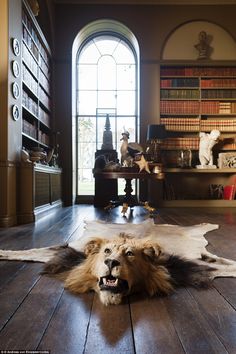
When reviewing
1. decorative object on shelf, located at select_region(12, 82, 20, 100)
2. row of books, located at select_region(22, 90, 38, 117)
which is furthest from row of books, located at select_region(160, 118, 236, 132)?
decorative object on shelf, located at select_region(12, 82, 20, 100)

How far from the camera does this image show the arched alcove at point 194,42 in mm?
6301

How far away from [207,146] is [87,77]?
116 inches

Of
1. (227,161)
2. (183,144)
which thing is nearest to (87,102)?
(183,144)

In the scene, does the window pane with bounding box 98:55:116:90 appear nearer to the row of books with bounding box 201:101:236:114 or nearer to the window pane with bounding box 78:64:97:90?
the window pane with bounding box 78:64:97:90

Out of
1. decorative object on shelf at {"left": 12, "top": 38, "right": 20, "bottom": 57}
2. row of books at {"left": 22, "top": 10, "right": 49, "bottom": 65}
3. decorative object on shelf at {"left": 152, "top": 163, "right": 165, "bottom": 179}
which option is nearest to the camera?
decorative object on shelf at {"left": 12, "top": 38, "right": 20, "bottom": 57}

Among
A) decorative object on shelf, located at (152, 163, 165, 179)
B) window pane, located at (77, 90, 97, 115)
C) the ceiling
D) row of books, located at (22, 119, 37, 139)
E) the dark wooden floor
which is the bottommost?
the dark wooden floor

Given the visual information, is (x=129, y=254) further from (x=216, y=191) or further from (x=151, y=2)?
(x=151, y=2)

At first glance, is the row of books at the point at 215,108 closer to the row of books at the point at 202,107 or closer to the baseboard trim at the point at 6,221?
the row of books at the point at 202,107

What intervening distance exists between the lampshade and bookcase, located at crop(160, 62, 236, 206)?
51 cm

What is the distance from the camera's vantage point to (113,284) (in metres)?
1.21

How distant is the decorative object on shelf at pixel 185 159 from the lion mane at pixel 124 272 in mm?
4580

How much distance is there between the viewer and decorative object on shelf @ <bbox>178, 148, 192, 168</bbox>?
6086mm

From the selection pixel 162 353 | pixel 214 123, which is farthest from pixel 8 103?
pixel 214 123

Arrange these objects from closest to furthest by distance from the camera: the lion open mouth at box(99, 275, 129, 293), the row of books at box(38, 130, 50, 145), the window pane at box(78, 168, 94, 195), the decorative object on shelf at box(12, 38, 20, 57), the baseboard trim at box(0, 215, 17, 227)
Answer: the lion open mouth at box(99, 275, 129, 293) < the baseboard trim at box(0, 215, 17, 227) < the decorative object on shelf at box(12, 38, 20, 57) < the row of books at box(38, 130, 50, 145) < the window pane at box(78, 168, 94, 195)
